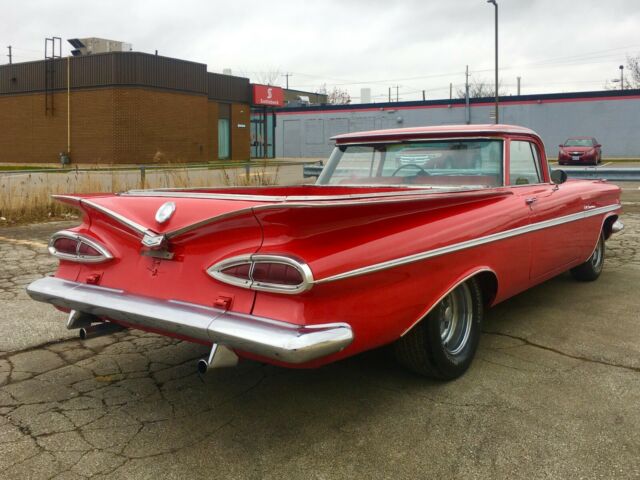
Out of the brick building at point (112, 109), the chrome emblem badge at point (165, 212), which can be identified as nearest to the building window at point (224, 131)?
the brick building at point (112, 109)

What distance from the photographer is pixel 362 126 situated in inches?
1721

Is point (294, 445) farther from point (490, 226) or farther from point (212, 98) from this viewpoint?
point (212, 98)

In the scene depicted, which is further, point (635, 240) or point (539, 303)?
point (635, 240)

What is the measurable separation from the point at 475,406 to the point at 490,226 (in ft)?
3.37

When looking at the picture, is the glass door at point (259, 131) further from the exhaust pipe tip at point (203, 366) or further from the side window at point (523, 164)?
the exhaust pipe tip at point (203, 366)

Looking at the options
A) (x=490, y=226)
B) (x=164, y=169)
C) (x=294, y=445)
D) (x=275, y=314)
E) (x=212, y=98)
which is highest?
(x=212, y=98)

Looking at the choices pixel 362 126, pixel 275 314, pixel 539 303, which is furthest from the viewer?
pixel 362 126

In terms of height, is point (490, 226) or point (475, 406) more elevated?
point (490, 226)

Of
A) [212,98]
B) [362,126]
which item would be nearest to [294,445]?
[212,98]

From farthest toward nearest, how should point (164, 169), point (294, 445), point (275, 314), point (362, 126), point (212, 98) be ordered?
point (362, 126), point (212, 98), point (164, 169), point (294, 445), point (275, 314)

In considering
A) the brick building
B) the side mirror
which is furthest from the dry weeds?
the brick building

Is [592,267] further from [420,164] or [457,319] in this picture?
[457,319]

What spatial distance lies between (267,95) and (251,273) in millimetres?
35244

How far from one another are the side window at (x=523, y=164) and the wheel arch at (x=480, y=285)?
897 mm
